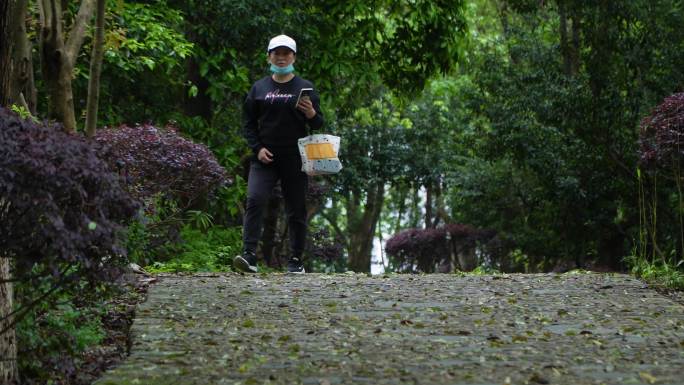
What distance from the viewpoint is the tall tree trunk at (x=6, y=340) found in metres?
5.53

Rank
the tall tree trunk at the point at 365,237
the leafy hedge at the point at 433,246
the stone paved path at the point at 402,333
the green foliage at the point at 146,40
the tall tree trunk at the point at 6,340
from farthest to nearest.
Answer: the tall tree trunk at the point at 365,237, the leafy hedge at the point at 433,246, the green foliage at the point at 146,40, the tall tree trunk at the point at 6,340, the stone paved path at the point at 402,333

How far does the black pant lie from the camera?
389 inches

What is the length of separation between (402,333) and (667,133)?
4.27 metres

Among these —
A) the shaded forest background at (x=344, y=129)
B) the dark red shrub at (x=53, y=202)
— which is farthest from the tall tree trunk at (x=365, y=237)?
the dark red shrub at (x=53, y=202)

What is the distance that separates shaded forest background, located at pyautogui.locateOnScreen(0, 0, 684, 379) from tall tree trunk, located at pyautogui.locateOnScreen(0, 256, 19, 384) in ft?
0.13

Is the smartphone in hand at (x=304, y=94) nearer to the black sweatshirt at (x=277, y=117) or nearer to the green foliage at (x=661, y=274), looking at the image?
the black sweatshirt at (x=277, y=117)

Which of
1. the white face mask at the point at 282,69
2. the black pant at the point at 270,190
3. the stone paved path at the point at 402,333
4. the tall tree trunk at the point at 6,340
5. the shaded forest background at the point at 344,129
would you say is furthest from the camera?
the black pant at the point at 270,190

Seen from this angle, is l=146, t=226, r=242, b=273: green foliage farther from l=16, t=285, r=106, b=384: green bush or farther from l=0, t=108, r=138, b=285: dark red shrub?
l=0, t=108, r=138, b=285: dark red shrub

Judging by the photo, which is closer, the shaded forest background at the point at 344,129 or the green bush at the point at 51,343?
the green bush at the point at 51,343

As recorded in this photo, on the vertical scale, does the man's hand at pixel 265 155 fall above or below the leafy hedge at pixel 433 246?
below

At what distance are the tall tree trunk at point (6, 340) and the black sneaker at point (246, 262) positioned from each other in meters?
4.15

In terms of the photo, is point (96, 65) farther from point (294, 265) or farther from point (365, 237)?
point (365, 237)

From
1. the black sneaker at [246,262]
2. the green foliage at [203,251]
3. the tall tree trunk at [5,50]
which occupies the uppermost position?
the tall tree trunk at [5,50]

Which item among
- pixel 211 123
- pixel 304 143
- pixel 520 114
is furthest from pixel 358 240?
pixel 304 143
